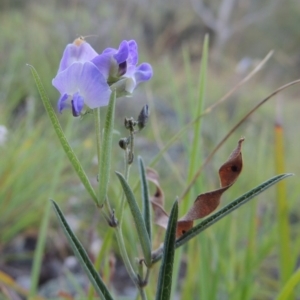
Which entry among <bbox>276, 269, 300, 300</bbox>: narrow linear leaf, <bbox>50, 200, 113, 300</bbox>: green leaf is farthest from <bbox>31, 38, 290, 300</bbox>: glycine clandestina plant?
<bbox>276, 269, 300, 300</bbox>: narrow linear leaf

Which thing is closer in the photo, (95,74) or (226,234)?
(95,74)

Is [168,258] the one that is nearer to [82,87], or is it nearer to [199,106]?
[82,87]

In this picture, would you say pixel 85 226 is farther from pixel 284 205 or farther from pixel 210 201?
pixel 210 201

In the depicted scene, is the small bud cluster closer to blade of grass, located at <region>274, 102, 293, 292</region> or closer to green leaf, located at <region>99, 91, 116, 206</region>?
green leaf, located at <region>99, 91, 116, 206</region>

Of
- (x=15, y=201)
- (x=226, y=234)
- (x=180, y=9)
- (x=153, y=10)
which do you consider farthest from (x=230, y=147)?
(x=180, y=9)

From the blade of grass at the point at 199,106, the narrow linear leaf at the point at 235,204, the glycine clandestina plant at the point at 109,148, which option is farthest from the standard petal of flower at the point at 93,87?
the blade of grass at the point at 199,106

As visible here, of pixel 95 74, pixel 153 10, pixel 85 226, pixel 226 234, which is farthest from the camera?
pixel 153 10

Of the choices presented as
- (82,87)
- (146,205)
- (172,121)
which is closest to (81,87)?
(82,87)
